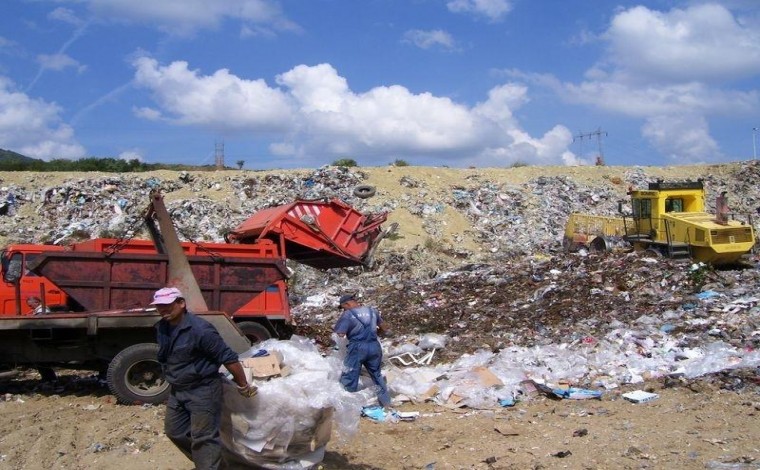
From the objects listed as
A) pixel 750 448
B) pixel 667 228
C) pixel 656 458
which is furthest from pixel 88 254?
pixel 667 228

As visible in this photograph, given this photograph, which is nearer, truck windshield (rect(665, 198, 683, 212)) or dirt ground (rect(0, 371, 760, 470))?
dirt ground (rect(0, 371, 760, 470))

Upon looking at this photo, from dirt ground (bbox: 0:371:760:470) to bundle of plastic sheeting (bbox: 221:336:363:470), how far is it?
556 mm

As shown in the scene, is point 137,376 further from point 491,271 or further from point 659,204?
point 659,204

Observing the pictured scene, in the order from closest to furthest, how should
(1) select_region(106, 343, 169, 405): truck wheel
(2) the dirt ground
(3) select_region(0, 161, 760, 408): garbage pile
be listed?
1. (2) the dirt ground
2. (1) select_region(106, 343, 169, 405): truck wheel
3. (3) select_region(0, 161, 760, 408): garbage pile

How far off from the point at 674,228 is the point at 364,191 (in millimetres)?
10382

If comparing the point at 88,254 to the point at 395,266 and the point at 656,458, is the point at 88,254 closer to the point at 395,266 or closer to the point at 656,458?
the point at 656,458

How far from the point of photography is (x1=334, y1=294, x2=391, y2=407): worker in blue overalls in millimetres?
6918

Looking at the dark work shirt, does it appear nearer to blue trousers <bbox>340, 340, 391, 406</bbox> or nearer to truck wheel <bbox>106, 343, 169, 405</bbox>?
blue trousers <bbox>340, 340, 391, 406</bbox>

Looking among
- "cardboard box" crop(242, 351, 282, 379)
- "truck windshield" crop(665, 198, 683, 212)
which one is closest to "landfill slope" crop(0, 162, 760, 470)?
"cardboard box" crop(242, 351, 282, 379)

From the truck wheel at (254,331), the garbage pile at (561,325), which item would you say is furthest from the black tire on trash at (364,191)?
the truck wheel at (254,331)

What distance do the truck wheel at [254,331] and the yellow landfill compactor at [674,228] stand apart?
8331 millimetres

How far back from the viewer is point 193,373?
4188 millimetres

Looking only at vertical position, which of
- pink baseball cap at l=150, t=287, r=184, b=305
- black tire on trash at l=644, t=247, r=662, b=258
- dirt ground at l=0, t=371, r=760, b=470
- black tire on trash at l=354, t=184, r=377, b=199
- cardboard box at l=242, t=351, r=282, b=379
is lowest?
dirt ground at l=0, t=371, r=760, b=470

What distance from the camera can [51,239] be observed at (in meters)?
17.8
